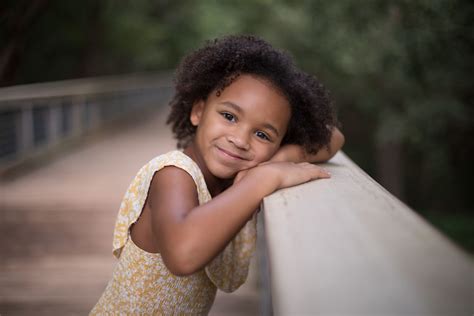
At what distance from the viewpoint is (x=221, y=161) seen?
2039 mm

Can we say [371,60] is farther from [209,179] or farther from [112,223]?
[209,179]

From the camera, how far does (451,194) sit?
25156mm

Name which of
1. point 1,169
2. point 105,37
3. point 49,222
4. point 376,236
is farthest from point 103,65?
point 376,236

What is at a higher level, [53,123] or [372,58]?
[372,58]

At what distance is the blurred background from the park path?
4.47 feet

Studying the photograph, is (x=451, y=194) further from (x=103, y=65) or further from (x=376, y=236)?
(x=376, y=236)

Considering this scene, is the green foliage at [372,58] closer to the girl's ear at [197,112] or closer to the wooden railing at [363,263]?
the girl's ear at [197,112]

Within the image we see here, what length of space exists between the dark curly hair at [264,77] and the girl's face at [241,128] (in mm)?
52

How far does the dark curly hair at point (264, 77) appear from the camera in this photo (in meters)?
2.15

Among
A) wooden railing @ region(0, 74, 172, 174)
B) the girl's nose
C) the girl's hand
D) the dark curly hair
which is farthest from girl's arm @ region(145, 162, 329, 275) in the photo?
wooden railing @ region(0, 74, 172, 174)

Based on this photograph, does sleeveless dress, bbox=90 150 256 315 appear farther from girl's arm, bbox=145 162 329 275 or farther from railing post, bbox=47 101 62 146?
railing post, bbox=47 101 62 146

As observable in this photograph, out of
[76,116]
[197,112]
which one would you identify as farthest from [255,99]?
[76,116]

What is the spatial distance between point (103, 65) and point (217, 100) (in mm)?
22069

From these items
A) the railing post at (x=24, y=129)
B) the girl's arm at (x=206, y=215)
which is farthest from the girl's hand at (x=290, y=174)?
the railing post at (x=24, y=129)
